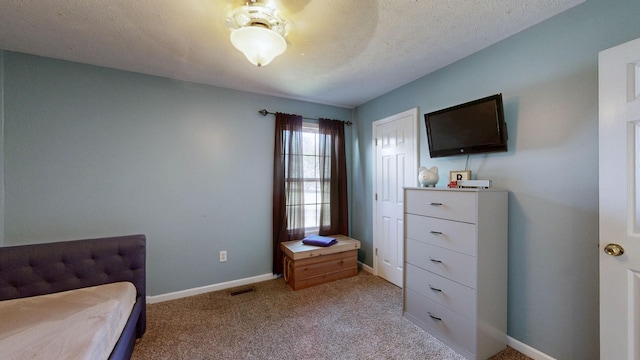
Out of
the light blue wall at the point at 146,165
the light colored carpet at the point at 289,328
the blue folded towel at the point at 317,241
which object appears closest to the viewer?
the light colored carpet at the point at 289,328

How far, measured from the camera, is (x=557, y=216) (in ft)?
5.15

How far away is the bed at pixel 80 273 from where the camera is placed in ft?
5.36

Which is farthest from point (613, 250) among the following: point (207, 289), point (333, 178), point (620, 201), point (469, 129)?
point (207, 289)

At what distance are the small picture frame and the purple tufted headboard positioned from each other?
2792mm

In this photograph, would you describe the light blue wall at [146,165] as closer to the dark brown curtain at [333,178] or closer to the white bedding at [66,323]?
the dark brown curtain at [333,178]

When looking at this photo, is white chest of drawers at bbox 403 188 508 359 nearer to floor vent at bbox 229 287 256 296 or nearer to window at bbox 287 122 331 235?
window at bbox 287 122 331 235

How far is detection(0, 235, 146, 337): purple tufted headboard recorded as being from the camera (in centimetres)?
166

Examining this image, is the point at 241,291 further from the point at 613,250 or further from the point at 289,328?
the point at 613,250

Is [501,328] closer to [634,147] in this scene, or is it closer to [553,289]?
[553,289]

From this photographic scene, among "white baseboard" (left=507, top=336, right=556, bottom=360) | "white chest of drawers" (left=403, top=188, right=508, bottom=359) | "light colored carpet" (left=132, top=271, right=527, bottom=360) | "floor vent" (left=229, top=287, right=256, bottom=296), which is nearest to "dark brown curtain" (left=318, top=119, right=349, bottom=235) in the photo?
"light colored carpet" (left=132, top=271, right=527, bottom=360)

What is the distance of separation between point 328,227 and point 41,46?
132 inches

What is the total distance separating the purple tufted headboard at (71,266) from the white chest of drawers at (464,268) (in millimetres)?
2399

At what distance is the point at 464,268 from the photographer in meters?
1.69

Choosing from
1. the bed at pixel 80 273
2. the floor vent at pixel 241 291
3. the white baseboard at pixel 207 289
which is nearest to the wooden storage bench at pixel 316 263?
the white baseboard at pixel 207 289
